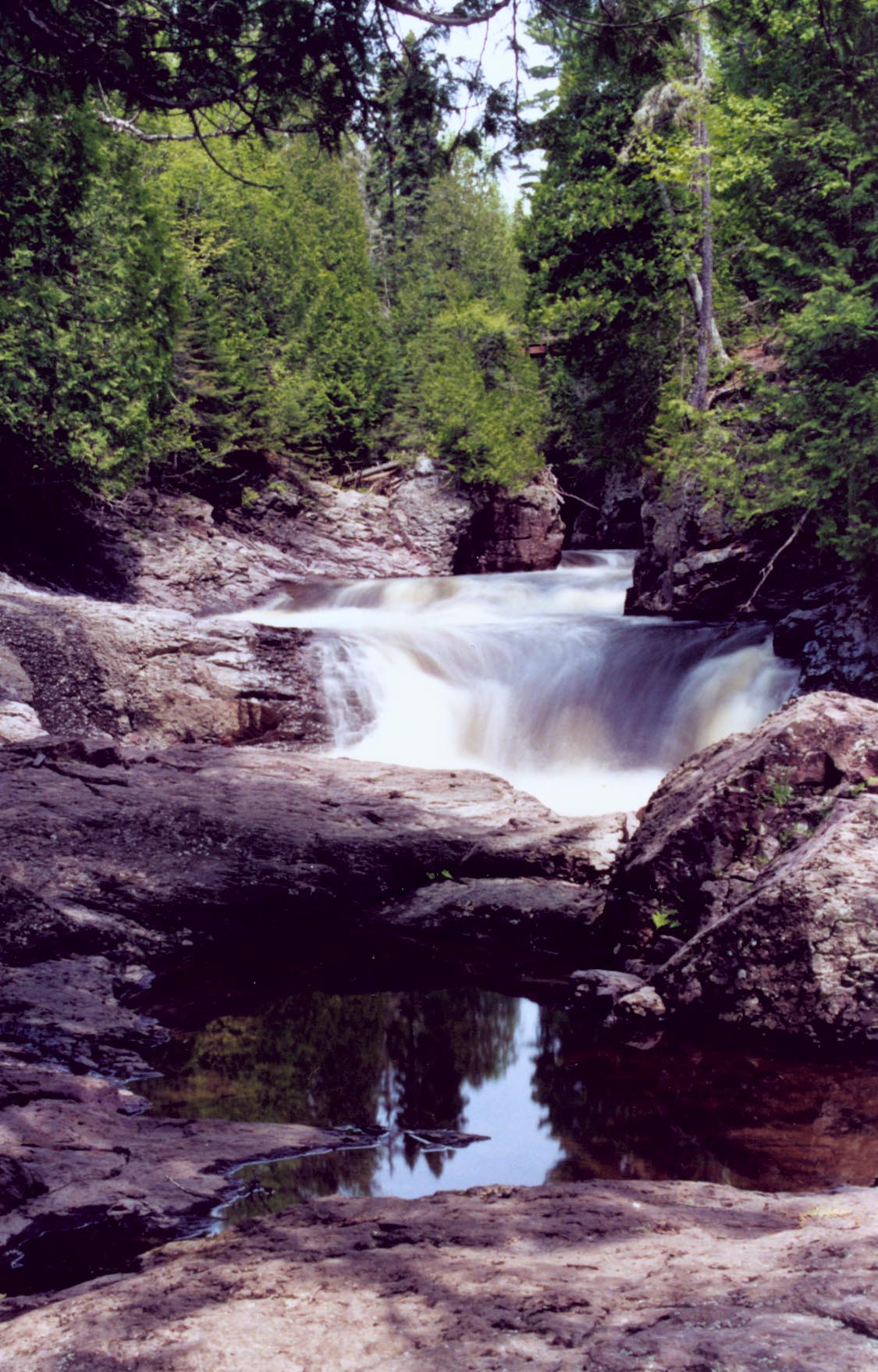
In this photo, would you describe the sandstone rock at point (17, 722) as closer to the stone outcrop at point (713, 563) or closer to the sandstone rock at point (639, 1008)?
the sandstone rock at point (639, 1008)

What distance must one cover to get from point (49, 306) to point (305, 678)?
7270mm

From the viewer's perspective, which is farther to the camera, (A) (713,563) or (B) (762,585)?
(A) (713,563)

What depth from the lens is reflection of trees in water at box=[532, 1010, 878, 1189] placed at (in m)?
3.72

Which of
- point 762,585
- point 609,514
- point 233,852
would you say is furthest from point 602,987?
point 609,514

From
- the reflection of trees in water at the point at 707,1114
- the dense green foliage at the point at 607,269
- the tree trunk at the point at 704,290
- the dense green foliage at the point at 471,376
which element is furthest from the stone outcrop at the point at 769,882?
the dense green foliage at the point at 471,376

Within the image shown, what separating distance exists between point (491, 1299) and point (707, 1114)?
2502mm

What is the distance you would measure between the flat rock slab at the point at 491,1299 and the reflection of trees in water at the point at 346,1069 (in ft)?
3.30

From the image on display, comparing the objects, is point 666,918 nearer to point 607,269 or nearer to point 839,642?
point 839,642

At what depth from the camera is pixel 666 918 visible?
19.6 feet

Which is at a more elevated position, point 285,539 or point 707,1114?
point 285,539

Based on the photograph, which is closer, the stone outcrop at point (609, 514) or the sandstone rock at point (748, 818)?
the sandstone rock at point (748, 818)

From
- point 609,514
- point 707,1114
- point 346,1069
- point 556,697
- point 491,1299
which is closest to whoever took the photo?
point 491,1299

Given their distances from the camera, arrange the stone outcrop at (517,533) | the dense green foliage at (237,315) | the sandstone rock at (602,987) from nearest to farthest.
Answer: the sandstone rock at (602,987), the dense green foliage at (237,315), the stone outcrop at (517,533)

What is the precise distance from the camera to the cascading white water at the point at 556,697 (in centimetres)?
1179
